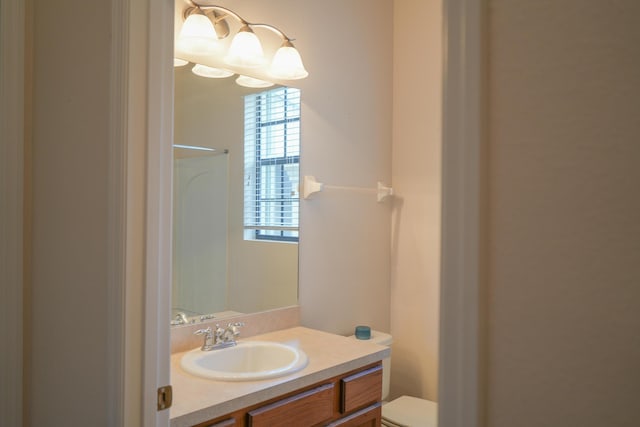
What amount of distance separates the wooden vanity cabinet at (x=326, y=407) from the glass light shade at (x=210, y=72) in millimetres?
1339

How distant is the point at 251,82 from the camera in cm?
221

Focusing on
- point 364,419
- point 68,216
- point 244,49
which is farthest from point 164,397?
point 244,49

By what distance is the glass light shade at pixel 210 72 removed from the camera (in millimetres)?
1962

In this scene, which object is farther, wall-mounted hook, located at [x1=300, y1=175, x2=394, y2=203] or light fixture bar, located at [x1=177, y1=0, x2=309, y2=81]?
wall-mounted hook, located at [x1=300, y1=175, x2=394, y2=203]

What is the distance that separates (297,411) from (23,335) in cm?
90

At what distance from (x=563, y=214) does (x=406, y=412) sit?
6.74 feet

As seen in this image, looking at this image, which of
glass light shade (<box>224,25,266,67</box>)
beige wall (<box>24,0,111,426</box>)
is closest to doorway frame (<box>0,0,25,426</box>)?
beige wall (<box>24,0,111,426</box>)

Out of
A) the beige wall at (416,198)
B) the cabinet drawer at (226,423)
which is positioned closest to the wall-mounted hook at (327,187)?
the beige wall at (416,198)

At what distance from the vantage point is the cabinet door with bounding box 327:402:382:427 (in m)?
1.84

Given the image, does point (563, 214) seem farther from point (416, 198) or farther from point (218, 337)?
point (416, 198)

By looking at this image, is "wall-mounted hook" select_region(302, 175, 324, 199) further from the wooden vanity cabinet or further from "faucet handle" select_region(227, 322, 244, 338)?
the wooden vanity cabinet

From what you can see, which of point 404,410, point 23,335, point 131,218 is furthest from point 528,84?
point 404,410

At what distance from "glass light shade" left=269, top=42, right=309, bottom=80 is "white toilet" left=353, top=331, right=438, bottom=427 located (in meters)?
1.40

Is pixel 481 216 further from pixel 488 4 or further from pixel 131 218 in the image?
pixel 131 218
